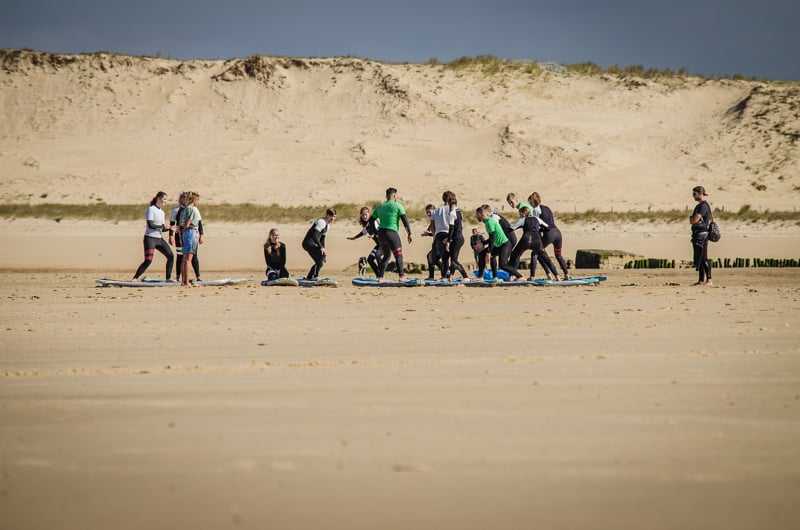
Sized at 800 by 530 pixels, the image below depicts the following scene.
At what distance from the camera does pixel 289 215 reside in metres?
37.9

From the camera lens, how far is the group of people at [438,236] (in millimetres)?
15664

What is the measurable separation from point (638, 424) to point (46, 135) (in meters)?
63.8

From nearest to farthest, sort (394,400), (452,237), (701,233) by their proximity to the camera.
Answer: (394,400) < (701,233) < (452,237)

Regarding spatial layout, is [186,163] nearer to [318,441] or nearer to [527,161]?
[527,161]

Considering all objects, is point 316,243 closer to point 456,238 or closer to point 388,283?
point 388,283

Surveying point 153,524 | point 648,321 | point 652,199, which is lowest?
point 153,524

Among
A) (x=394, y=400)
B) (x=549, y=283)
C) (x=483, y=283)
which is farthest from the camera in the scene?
(x=483, y=283)

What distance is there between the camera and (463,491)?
468 cm

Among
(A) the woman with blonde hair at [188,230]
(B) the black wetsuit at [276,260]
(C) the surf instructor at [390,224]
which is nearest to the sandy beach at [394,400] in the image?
(A) the woman with blonde hair at [188,230]

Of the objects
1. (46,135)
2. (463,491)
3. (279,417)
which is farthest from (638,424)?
(46,135)

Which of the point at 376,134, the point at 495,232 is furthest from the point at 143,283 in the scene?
the point at 376,134

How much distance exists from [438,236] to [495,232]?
0.94m

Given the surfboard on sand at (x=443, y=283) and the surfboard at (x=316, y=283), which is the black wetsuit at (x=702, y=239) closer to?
the surfboard on sand at (x=443, y=283)

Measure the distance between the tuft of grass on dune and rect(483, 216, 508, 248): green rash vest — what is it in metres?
19.8
